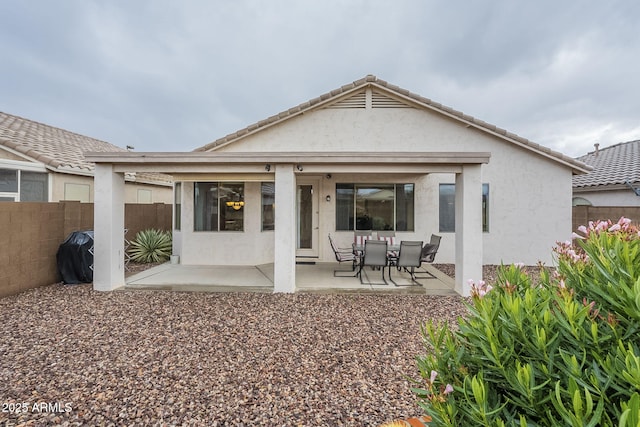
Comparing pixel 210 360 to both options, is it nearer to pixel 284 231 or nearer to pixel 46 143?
pixel 284 231

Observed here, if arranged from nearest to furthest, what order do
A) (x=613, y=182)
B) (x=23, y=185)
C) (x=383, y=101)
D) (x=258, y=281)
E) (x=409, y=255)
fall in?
(x=409, y=255) < (x=258, y=281) < (x=23, y=185) < (x=383, y=101) < (x=613, y=182)

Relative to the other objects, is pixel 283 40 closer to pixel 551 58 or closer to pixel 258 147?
pixel 258 147

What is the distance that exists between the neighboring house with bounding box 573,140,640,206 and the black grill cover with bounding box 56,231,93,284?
712 inches

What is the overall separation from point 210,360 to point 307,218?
289 inches

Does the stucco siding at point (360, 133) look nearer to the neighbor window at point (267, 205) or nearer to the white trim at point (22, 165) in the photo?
the neighbor window at point (267, 205)

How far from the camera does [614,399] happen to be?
1138mm

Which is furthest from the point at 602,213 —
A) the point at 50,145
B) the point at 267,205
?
the point at 50,145

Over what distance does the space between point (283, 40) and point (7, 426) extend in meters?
18.9

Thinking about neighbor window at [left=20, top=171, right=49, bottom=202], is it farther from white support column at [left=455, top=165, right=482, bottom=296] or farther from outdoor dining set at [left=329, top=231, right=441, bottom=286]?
white support column at [left=455, top=165, right=482, bottom=296]

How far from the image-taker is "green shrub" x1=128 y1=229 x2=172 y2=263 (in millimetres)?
10969

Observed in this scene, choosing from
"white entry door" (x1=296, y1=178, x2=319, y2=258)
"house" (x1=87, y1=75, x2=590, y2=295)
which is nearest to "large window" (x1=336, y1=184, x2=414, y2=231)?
"house" (x1=87, y1=75, x2=590, y2=295)

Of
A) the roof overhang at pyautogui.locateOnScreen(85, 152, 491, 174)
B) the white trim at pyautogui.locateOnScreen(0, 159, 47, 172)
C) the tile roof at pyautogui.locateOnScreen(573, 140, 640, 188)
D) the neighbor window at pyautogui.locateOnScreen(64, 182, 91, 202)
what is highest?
the tile roof at pyautogui.locateOnScreen(573, 140, 640, 188)


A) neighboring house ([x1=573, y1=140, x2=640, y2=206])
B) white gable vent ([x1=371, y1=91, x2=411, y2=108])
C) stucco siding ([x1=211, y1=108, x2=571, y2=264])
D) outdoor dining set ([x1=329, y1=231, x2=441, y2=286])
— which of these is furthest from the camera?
neighboring house ([x1=573, y1=140, x2=640, y2=206])

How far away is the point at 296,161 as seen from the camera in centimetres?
714
